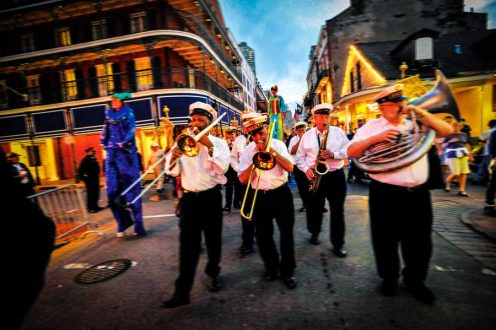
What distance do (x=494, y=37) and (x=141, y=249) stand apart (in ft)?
74.9

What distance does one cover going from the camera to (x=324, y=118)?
422 centimetres

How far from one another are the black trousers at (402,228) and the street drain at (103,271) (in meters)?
3.71

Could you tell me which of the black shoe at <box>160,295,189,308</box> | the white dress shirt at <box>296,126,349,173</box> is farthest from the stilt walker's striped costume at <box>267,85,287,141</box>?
the black shoe at <box>160,295,189,308</box>

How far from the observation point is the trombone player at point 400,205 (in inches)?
105

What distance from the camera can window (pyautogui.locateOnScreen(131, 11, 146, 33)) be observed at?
1848 centimetres

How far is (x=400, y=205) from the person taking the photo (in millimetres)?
2764

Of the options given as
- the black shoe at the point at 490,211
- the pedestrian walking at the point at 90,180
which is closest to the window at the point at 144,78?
the pedestrian walking at the point at 90,180

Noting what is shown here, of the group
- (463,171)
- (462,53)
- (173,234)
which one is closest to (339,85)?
(462,53)

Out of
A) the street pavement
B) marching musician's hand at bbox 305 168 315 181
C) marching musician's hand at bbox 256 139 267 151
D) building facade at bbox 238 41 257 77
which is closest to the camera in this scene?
the street pavement

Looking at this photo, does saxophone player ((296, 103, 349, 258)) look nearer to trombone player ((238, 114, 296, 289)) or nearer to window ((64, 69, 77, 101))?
trombone player ((238, 114, 296, 289))

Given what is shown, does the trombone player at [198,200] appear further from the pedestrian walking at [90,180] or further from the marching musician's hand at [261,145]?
the pedestrian walking at [90,180]

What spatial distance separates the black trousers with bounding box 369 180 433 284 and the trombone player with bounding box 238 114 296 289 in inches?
39.1

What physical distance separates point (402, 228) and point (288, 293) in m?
1.52

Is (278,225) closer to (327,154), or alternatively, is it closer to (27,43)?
(327,154)
